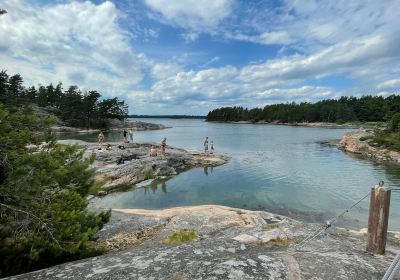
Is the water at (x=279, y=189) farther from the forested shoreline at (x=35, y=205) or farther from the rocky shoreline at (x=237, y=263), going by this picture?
the forested shoreline at (x=35, y=205)

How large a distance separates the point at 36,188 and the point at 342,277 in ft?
21.4

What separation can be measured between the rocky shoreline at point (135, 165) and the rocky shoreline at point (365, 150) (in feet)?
70.1

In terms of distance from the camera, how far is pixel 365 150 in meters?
51.1

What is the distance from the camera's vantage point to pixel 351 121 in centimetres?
Answer: 15450

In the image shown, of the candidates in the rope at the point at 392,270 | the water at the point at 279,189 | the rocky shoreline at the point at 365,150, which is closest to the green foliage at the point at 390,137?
the rocky shoreline at the point at 365,150

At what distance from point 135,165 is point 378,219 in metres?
25.2

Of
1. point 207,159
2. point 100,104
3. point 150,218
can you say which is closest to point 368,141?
point 207,159

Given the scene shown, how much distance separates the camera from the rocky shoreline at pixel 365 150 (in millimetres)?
42625

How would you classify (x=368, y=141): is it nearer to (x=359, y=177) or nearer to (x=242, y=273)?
(x=359, y=177)

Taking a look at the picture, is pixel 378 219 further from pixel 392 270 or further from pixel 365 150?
pixel 365 150

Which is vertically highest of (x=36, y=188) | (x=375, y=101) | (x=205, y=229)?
(x=375, y=101)

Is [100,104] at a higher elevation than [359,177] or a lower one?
higher

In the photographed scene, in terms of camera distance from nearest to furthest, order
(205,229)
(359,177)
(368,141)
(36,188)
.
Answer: (36,188) < (205,229) < (359,177) < (368,141)

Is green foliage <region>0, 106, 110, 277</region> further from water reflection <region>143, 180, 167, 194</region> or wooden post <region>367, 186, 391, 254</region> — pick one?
water reflection <region>143, 180, 167, 194</region>
